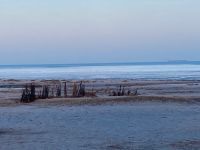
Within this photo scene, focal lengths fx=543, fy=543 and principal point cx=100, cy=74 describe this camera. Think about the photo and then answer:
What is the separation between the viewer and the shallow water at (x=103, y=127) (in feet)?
51.3

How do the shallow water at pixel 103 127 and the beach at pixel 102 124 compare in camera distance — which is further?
the beach at pixel 102 124

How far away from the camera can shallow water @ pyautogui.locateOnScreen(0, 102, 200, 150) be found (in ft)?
51.3

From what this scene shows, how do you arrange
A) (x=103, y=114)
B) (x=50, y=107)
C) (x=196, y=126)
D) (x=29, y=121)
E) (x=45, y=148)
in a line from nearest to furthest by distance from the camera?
(x=45, y=148)
(x=196, y=126)
(x=29, y=121)
(x=103, y=114)
(x=50, y=107)

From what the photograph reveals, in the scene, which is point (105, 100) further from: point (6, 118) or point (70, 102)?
point (6, 118)

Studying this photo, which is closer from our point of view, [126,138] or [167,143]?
[167,143]

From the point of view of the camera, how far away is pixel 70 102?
2811 cm

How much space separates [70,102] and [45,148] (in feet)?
43.4

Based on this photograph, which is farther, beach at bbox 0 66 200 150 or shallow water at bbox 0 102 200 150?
beach at bbox 0 66 200 150

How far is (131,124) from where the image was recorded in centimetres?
2028

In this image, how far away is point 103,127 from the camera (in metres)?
19.5

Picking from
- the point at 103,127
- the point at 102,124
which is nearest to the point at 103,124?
the point at 102,124

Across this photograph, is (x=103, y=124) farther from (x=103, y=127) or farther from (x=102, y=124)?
(x=103, y=127)

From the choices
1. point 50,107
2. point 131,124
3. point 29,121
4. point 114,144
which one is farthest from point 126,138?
point 50,107

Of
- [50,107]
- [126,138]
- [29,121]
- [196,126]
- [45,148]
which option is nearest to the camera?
[45,148]
